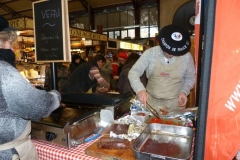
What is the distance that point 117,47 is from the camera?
11148 mm

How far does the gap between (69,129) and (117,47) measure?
999 cm

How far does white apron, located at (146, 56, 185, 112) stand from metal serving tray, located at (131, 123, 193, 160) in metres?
0.78

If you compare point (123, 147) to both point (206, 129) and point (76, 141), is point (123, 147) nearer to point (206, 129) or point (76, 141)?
point (76, 141)

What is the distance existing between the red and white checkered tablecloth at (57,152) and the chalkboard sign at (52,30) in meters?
0.90

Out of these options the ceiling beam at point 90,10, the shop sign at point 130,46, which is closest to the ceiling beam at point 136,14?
the shop sign at point 130,46

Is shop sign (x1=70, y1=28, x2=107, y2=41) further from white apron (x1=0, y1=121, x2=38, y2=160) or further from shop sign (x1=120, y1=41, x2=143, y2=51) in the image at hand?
white apron (x1=0, y1=121, x2=38, y2=160)

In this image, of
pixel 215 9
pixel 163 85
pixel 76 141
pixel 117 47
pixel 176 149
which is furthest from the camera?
pixel 117 47

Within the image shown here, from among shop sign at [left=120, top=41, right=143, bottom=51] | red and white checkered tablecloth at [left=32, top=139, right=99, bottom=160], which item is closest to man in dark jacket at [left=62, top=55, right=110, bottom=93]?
red and white checkered tablecloth at [left=32, top=139, right=99, bottom=160]

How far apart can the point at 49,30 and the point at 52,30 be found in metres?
0.05

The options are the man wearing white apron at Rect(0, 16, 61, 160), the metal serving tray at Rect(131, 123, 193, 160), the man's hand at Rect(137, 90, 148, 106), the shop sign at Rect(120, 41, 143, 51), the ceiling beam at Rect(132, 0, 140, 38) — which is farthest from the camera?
the ceiling beam at Rect(132, 0, 140, 38)

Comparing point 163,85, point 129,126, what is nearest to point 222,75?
point 129,126

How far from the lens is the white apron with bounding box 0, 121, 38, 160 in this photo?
1212 mm

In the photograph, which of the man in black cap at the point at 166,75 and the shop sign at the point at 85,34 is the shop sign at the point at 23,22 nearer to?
the shop sign at the point at 85,34

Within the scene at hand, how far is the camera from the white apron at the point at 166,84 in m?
2.33
